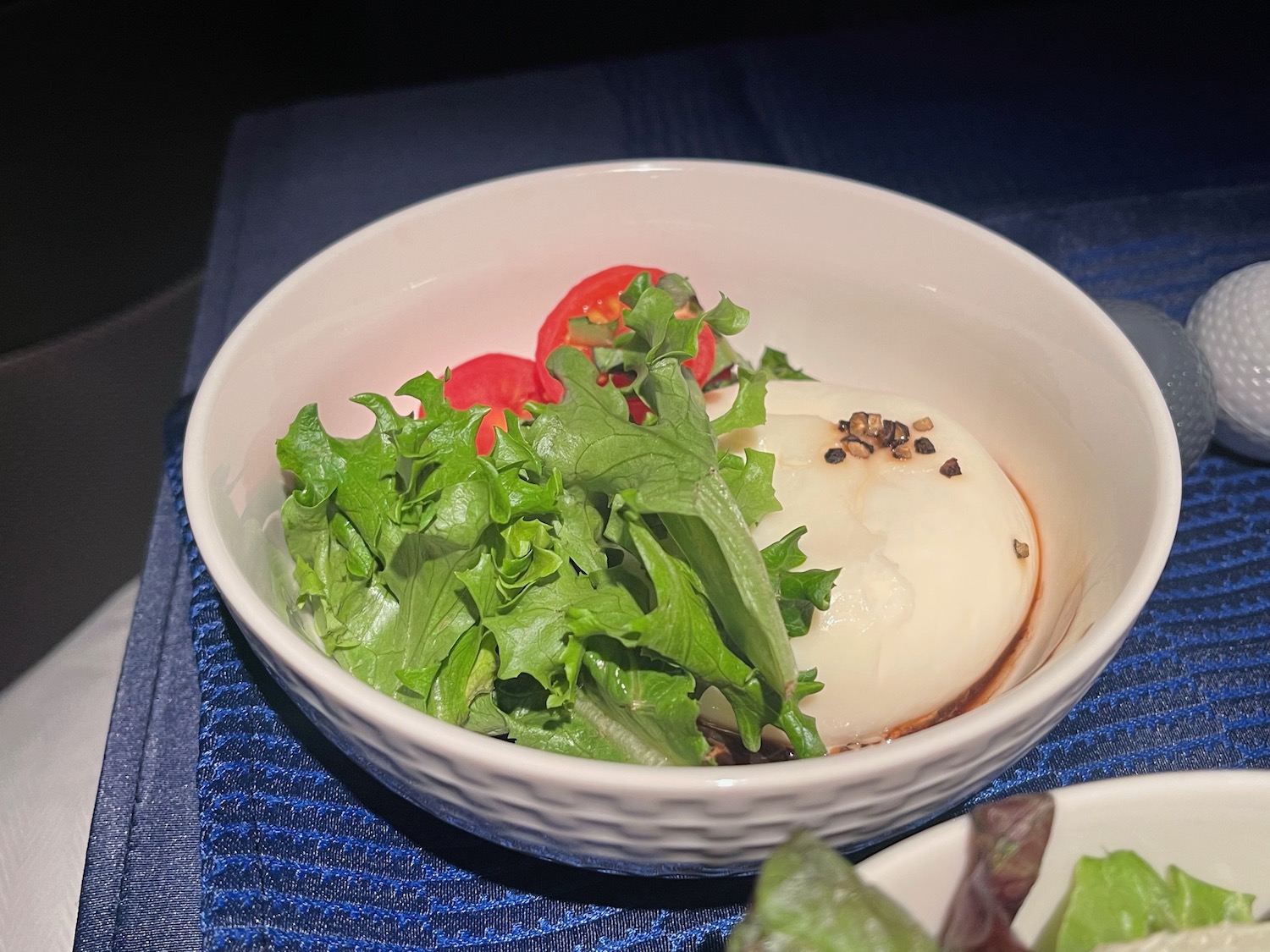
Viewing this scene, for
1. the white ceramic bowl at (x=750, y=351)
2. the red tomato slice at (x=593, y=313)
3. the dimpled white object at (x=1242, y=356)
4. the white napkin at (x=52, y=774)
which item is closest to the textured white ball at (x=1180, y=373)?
the dimpled white object at (x=1242, y=356)

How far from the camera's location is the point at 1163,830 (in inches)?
24.9

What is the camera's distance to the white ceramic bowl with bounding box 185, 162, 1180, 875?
61 centimetres

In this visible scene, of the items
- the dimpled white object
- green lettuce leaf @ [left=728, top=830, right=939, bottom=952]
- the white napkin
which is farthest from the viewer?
the dimpled white object

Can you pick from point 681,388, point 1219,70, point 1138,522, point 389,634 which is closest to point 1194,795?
point 1138,522

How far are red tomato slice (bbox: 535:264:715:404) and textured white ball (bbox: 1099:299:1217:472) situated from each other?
44 centimetres

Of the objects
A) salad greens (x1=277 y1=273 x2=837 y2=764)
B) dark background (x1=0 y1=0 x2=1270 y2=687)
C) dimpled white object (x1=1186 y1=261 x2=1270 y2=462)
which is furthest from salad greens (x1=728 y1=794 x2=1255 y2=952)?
dark background (x1=0 y1=0 x2=1270 y2=687)

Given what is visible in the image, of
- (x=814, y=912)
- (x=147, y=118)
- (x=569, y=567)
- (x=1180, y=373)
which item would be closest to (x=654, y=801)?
(x=814, y=912)

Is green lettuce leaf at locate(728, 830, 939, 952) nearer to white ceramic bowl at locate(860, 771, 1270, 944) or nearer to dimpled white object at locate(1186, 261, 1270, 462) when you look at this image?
white ceramic bowl at locate(860, 771, 1270, 944)

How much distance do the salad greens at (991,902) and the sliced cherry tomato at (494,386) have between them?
22.9 inches

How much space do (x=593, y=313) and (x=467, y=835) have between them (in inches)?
20.1

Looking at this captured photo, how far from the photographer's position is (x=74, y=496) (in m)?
1.77

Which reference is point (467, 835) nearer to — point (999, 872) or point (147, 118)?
point (999, 872)

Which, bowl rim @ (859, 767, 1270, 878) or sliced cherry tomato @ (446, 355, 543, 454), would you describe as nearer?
bowl rim @ (859, 767, 1270, 878)

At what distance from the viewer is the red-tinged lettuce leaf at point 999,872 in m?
0.57
